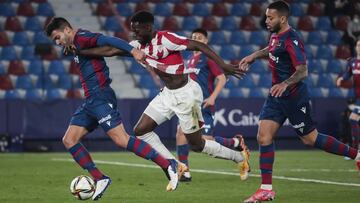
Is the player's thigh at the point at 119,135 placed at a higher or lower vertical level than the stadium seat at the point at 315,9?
higher

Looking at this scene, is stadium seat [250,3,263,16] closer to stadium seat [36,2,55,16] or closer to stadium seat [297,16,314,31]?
stadium seat [297,16,314,31]

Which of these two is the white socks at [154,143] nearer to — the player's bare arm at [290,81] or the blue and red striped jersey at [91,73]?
the blue and red striped jersey at [91,73]

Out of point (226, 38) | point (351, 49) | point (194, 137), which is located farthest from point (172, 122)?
point (194, 137)

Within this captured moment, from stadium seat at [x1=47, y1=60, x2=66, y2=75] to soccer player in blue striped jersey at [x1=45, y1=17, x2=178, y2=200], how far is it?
11.5 metres

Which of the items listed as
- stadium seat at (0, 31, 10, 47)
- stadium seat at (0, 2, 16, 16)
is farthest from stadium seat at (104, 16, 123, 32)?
stadium seat at (0, 31, 10, 47)

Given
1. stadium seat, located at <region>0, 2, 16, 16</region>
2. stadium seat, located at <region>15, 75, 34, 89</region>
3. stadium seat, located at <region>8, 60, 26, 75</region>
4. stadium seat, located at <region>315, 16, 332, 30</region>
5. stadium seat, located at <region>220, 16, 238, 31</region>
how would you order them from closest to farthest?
stadium seat, located at <region>15, 75, 34, 89</region> < stadium seat, located at <region>8, 60, 26, 75</region> < stadium seat, located at <region>0, 2, 16, 16</region> < stadium seat, located at <region>220, 16, 238, 31</region> < stadium seat, located at <region>315, 16, 332, 30</region>

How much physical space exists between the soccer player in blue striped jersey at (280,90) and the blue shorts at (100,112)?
151 cm

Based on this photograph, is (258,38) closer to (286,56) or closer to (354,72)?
(354,72)

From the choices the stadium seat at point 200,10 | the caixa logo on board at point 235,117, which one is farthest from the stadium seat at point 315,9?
the caixa logo on board at point 235,117

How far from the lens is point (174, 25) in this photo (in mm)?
22500

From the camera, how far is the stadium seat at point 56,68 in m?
21.0

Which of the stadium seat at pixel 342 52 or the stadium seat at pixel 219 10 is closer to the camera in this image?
the stadium seat at pixel 342 52

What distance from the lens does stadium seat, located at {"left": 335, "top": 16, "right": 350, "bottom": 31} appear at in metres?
23.8

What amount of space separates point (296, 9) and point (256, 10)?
121 cm
